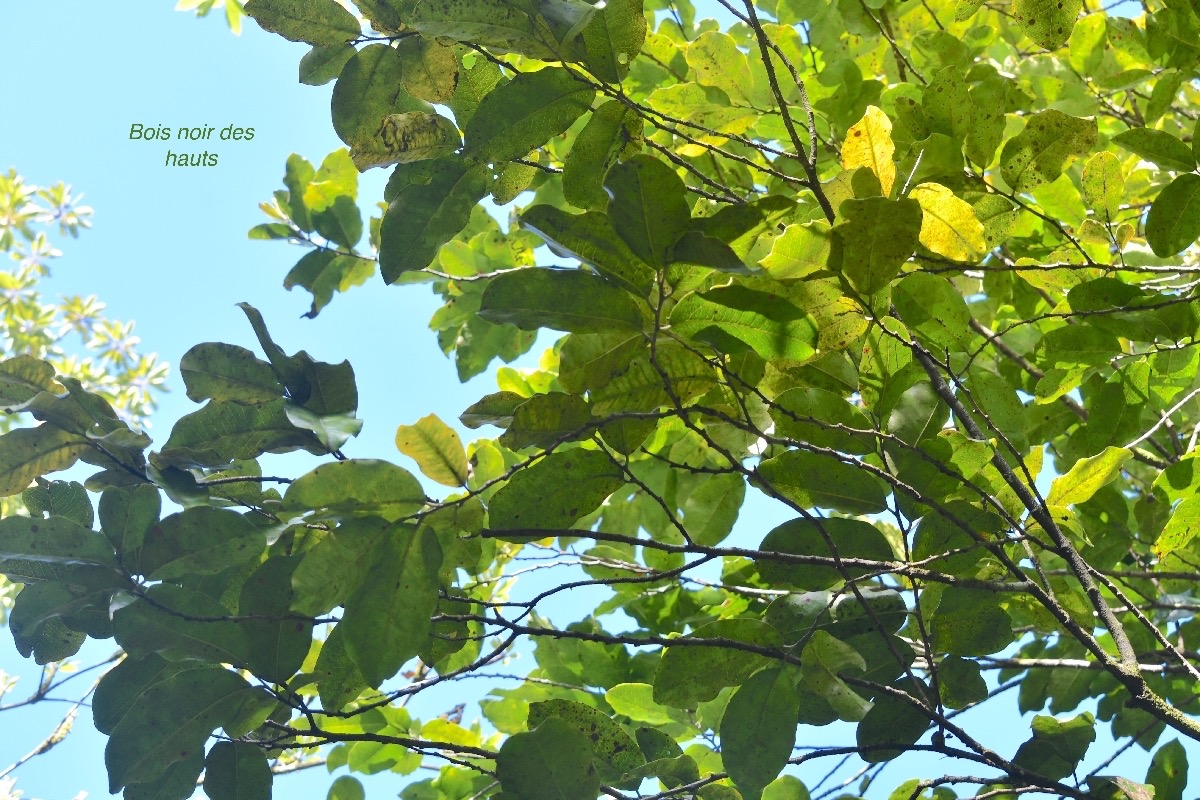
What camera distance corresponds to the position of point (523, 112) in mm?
863

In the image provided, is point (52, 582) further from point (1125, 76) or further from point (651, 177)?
point (1125, 76)

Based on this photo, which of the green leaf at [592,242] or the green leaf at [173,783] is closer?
the green leaf at [592,242]

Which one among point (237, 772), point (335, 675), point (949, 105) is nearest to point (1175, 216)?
point (949, 105)

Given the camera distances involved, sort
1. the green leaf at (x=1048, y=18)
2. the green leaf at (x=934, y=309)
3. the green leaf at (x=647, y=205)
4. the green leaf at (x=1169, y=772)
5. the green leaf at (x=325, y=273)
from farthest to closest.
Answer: the green leaf at (x=325, y=273), the green leaf at (x=1169, y=772), the green leaf at (x=1048, y=18), the green leaf at (x=934, y=309), the green leaf at (x=647, y=205)

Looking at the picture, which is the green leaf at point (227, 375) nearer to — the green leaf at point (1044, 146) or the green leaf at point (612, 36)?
the green leaf at point (612, 36)

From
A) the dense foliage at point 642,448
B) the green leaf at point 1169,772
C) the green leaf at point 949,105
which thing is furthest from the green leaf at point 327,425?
the green leaf at point 1169,772

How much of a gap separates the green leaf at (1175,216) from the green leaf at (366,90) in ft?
2.81

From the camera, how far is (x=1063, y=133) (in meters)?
1.07

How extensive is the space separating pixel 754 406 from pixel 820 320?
21 cm

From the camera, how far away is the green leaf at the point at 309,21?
3.03 ft

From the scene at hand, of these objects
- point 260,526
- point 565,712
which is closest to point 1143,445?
point 565,712

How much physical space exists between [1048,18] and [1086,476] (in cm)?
58

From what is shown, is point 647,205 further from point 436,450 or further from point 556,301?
point 436,450

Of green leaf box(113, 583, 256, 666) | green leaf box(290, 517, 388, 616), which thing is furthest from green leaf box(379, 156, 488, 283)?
green leaf box(113, 583, 256, 666)
